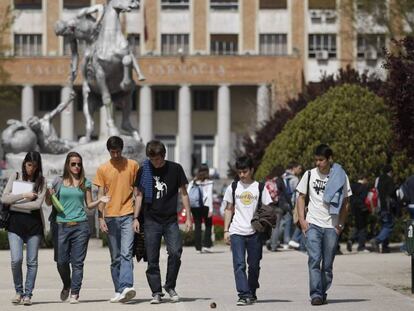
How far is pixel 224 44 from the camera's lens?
91.7m

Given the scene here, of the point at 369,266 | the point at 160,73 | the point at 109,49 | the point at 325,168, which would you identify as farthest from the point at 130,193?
the point at 160,73

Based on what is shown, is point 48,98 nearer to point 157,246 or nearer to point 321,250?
point 157,246

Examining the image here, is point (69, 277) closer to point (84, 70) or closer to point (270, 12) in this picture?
point (84, 70)

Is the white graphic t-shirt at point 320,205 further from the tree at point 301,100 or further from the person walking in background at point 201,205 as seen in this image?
the tree at point 301,100

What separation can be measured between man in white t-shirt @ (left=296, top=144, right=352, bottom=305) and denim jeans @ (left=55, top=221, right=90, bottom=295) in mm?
2531

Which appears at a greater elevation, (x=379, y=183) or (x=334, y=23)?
(x=334, y=23)

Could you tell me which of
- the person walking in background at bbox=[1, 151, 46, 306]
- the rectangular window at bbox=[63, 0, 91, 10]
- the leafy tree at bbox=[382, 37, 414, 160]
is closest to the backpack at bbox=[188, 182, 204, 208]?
the leafy tree at bbox=[382, 37, 414, 160]

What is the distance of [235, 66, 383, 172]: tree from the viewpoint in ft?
161

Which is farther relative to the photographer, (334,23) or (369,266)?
(334,23)

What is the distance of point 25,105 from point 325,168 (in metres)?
73.1

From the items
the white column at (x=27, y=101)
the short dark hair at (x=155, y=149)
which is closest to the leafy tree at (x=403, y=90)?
the short dark hair at (x=155, y=149)

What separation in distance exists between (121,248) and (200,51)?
73.8m

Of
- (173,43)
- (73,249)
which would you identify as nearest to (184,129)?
(173,43)

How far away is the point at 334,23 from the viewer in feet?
298
